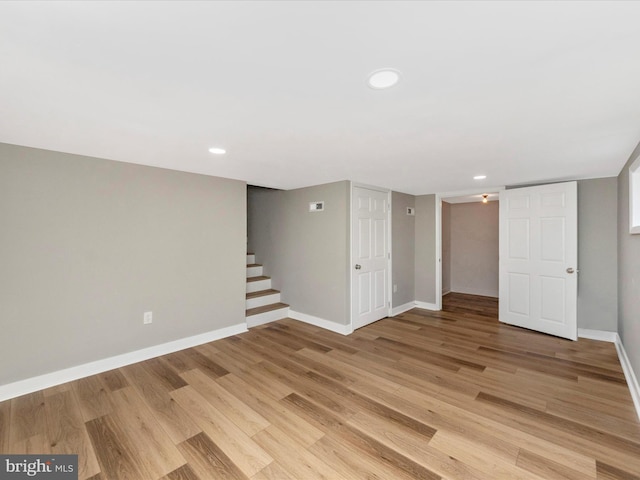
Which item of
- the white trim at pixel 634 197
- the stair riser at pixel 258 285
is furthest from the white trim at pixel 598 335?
the stair riser at pixel 258 285

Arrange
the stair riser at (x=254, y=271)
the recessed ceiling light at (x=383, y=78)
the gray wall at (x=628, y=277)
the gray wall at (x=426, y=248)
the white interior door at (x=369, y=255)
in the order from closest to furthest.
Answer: the recessed ceiling light at (x=383, y=78) < the gray wall at (x=628, y=277) < the white interior door at (x=369, y=255) < the stair riser at (x=254, y=271) < the gray wall at (x=426, y=248)

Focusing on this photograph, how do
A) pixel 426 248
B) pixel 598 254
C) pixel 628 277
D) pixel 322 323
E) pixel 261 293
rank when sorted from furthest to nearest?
pixel 426 248
pixel 261 293
pixel 322 323
pixel 598 254
pixel 628 277

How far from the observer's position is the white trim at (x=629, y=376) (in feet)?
7.42

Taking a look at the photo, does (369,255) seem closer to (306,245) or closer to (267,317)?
(306,245)

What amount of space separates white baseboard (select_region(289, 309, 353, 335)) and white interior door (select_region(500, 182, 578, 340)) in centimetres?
255

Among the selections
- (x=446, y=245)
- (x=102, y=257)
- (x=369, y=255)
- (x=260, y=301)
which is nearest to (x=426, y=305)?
(x=369, y=255)

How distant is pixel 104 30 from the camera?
1.06 metres

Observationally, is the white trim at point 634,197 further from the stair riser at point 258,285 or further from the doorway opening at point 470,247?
the stair riser at point 258,285

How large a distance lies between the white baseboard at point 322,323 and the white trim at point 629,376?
107 inches

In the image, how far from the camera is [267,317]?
445 centimetres

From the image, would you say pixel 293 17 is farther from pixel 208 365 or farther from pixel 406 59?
pixel 208 365

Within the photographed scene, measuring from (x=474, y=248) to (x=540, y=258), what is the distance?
8.94 ft

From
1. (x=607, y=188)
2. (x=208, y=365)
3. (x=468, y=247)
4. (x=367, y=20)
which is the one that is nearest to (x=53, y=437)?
(x=208, y=365)

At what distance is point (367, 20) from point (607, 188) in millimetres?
4405
